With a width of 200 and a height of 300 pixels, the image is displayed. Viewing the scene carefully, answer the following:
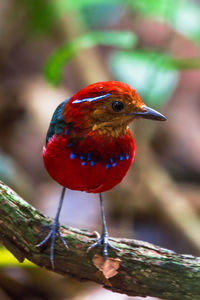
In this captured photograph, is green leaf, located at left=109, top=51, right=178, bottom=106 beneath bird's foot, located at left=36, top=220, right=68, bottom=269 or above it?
above

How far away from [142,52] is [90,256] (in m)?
2.58

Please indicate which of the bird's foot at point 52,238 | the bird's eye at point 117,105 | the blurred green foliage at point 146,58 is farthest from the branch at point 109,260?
the blurred green foliage at point 146,58

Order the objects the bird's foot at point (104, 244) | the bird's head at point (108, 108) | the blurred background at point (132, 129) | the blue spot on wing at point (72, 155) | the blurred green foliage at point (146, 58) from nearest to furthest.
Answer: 1. the bird's head at point (108, 108)
2. the blue spot on wing at point (72, 155)
3. the bird's foot at point (104, 244)
4. the blurred green foliage at point (146, 58)
5. the blurred background at point (132, 129)

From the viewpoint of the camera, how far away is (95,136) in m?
2.59

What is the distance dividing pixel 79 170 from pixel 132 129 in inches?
126

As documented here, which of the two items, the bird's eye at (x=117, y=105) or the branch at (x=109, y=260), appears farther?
the branch at (x=109, y=260)

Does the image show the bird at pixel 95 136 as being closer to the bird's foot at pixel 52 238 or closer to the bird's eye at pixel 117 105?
the bird's eye at pixel 117 105

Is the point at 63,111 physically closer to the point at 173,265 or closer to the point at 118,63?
the point at 173,265

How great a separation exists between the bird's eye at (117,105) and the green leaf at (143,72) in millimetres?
2041

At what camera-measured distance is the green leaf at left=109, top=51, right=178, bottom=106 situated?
459 cm

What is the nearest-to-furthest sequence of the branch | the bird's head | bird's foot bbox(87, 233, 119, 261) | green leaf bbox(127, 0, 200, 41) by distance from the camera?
the bird's head → the branch → bird's foot bbox(87, 233, 119, 261) → green leaf bbox(127, 0, 200, 41)

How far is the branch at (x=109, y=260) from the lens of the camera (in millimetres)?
2809

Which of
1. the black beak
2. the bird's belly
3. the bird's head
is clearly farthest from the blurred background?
the black beak

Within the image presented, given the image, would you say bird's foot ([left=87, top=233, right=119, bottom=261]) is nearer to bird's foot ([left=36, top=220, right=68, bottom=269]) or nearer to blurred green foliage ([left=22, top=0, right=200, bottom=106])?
bird's foot ([left=36, top=220, right=68, bottom=269])
